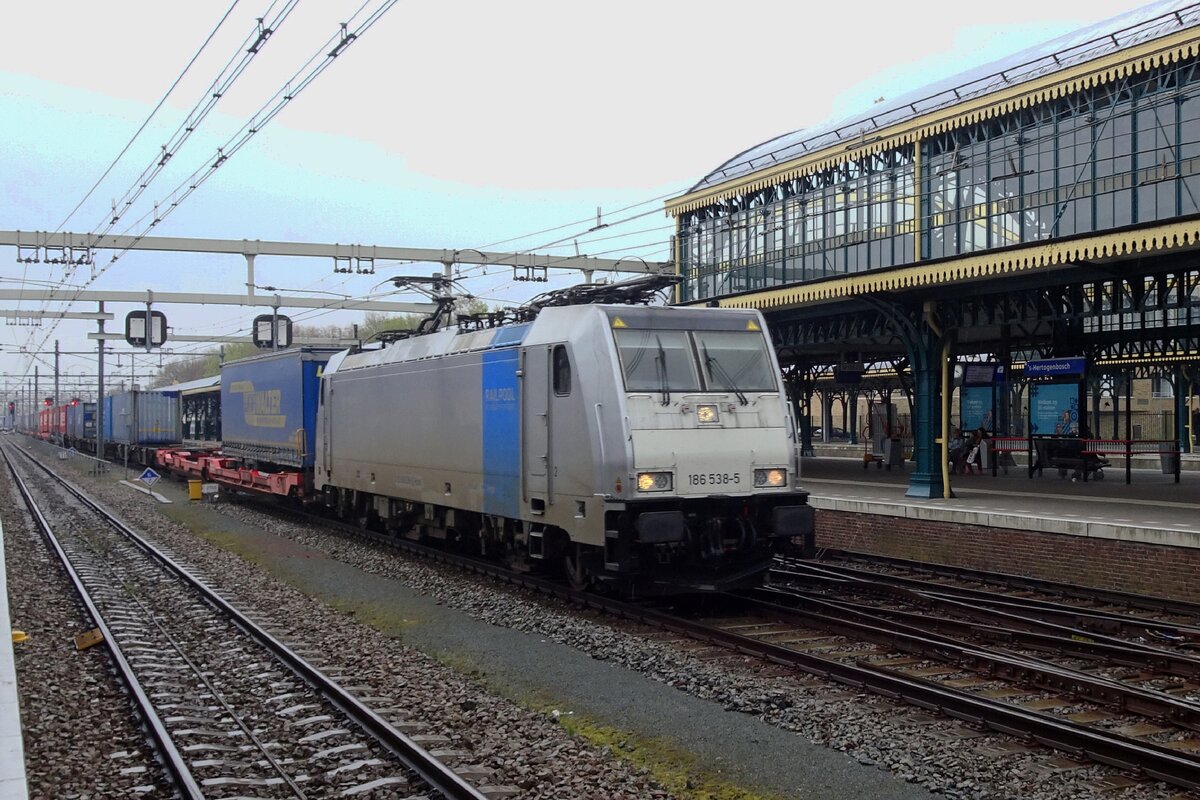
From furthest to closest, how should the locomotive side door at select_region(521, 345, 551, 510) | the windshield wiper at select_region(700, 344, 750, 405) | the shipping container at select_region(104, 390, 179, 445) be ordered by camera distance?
the shipping container at select_region(104, 390, 179, 445) < the locomotive side door at select_region(521, 345, 551, 510) < the windshield wiper at select_region(700, 344, 750, 405)

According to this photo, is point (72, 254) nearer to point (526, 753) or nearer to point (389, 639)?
point (389, 639)

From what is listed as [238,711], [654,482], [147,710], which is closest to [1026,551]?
[654,482]

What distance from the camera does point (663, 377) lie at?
1063 cm

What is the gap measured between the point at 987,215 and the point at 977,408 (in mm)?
6590

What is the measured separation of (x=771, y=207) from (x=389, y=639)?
45.3 ft

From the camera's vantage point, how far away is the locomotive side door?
11.1 meters

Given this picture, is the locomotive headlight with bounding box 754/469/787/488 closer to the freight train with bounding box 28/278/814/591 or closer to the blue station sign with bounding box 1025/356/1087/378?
the freight train with bounding box 28/278/814/591

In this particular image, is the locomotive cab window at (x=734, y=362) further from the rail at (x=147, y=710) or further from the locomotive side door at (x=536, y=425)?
the rail at (x=147, y=710)

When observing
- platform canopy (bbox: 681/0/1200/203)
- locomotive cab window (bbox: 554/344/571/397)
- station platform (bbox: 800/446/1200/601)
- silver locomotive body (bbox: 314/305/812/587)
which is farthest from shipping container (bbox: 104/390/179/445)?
locomotive cab window (bbox: 554/344/571/397)

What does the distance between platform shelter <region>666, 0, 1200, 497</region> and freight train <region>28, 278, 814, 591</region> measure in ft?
18.8

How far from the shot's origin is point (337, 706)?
7820 mm

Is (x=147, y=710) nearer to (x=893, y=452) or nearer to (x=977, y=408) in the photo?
(x=977, y=408)

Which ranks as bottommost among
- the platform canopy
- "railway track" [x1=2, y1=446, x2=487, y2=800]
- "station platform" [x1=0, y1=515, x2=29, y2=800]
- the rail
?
"railway track" [x1=2, y1=446, x2=487, y2=800]

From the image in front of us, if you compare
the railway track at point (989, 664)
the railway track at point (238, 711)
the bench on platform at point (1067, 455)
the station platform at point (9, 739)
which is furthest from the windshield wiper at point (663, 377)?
the bench on platform at point (1067, 455)
